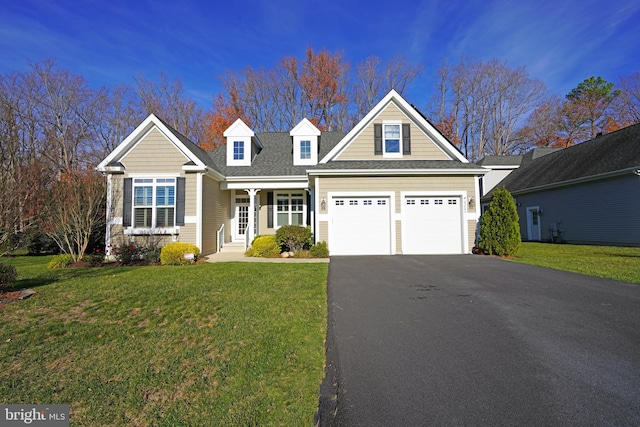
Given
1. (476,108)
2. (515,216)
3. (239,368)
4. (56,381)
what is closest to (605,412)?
(239,368)

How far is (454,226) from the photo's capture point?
12406mm

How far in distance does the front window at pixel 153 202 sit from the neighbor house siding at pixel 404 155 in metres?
7.22

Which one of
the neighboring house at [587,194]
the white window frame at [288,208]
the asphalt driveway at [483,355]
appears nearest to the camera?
the asphalt driveway at [483,355]

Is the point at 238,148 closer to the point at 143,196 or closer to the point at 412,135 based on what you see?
the point at 143,196

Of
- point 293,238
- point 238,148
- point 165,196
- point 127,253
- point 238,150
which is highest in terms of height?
point 238,148

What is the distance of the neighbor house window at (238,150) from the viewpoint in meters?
15.6

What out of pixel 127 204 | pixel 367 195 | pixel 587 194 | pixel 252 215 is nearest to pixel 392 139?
pixel 367 195

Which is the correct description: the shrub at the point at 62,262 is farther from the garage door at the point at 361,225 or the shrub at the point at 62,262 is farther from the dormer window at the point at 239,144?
the garage door at the point at 361,225

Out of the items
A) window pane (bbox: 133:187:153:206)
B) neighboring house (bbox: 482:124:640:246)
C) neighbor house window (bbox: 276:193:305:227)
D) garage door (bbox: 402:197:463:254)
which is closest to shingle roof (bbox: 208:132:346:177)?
neighbor house window (bbox: 276:193:305:227)

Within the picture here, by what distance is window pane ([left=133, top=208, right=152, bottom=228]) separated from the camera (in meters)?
12.1

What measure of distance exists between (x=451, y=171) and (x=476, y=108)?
26.1m

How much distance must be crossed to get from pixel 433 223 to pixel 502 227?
2.45 m

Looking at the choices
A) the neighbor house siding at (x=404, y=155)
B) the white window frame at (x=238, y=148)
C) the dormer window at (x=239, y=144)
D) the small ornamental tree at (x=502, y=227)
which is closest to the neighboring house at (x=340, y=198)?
the neighbor house siding at (x=404, y=155)

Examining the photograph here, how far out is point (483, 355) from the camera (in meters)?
3.37
